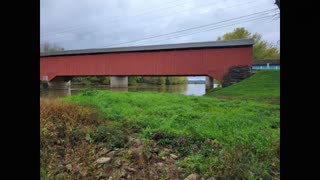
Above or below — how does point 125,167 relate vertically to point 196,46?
below

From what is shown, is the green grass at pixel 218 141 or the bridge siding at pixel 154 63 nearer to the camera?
the green grass at pixel 218 141

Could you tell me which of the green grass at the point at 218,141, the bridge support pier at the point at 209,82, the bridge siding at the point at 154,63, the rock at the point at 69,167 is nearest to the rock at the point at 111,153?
the rock at the point at 69,167

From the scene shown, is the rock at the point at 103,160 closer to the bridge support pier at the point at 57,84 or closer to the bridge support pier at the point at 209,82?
the bridge support pier at the point at 209,82

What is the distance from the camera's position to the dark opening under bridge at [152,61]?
1711 centimetres

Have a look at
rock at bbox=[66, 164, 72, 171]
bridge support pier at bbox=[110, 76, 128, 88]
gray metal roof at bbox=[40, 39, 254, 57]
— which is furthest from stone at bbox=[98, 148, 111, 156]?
bridge support pier at bbox=[110, 76, 128, 88]

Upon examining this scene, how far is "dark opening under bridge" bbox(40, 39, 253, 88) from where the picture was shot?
1711cm

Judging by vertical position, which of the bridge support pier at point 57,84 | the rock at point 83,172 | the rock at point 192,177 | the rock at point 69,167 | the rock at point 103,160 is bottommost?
the rock at point 192,177

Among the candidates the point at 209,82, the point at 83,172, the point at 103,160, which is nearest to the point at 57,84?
the point at 209,82

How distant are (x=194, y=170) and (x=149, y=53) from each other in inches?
691

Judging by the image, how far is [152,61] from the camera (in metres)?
19.5

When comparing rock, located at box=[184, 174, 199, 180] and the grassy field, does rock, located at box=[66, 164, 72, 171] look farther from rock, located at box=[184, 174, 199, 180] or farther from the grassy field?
rock, located at box=[184, 174, 199, 180]
